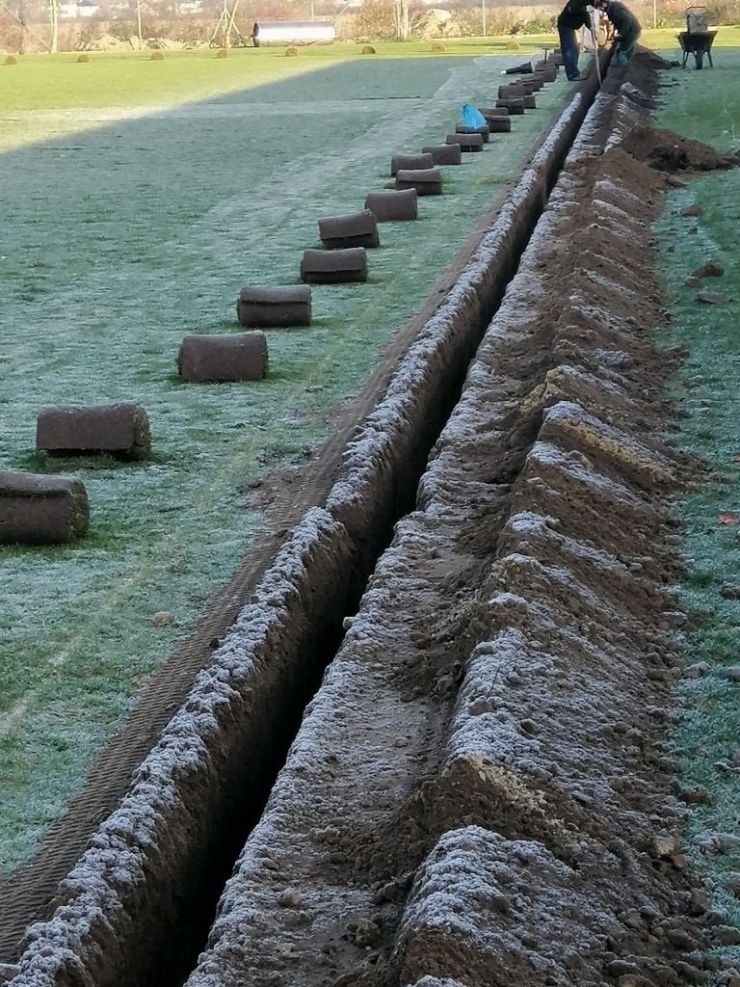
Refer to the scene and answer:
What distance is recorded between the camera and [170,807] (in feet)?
9.94

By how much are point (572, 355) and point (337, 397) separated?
0.98m

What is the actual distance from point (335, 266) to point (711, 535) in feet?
16.2

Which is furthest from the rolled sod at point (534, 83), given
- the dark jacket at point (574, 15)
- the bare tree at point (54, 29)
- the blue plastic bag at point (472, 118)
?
the bare tree at point (54, 29)

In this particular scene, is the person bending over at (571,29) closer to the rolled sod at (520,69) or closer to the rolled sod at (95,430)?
the rolled sod at (520,69)

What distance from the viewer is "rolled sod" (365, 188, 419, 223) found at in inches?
453

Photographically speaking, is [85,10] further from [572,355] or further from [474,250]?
[572,355]

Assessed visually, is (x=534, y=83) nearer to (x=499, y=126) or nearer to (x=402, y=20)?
(x=499, y=126)

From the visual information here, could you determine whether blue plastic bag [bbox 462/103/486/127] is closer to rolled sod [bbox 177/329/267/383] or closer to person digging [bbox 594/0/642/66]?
person digging [bbox 594/0/642/66]

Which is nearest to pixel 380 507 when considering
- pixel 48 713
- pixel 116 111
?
pixel 48 713

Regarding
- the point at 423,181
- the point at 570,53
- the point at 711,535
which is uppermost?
the point at 570,53

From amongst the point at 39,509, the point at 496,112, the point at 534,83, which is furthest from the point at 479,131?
the point at 39,509

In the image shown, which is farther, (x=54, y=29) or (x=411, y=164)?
(x=54, y=29)

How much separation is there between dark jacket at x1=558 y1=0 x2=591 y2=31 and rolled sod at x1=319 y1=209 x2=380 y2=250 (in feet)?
46.4

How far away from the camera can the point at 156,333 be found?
7.79 metres
